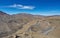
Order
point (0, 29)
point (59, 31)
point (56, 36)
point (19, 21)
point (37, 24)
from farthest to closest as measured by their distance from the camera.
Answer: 1. point (19, 21)
2. point (0, 29)
3. point (37, 24)
4. point (59, 31)
5. point (56, 36)

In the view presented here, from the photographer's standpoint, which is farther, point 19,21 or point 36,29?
point 19,21

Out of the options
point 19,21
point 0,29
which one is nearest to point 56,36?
point 0,29

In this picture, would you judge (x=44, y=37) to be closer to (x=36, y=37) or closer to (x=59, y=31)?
(x=36, y=37)

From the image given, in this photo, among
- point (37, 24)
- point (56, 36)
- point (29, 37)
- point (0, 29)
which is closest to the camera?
point (29, 37)

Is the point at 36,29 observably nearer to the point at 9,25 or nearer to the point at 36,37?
the point at 36,37

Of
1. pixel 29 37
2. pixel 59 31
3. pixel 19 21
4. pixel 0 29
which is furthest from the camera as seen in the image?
pixel 19 21

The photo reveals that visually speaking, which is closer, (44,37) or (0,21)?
(44,37)

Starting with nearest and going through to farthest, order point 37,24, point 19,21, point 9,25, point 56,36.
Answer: point 56,36, point 37,24, point 9,25, point 19,21

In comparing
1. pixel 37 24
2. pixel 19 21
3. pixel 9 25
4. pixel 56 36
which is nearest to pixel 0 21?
pixel 9 25

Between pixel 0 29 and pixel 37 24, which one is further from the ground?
pixel 37 24
